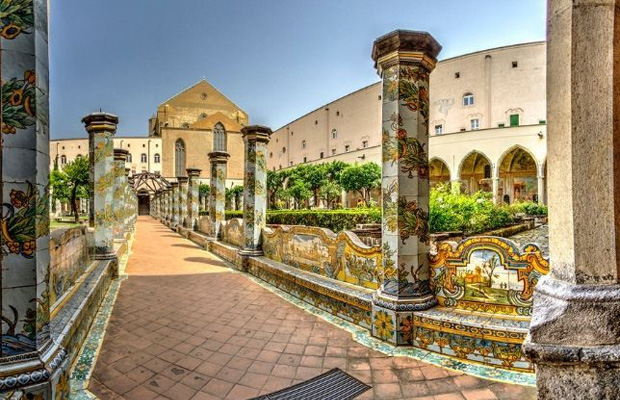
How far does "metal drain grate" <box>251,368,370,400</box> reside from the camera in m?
2.98

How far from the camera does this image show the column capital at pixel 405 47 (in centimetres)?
403

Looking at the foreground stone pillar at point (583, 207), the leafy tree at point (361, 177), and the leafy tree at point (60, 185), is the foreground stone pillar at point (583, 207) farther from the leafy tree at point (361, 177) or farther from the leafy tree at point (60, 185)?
the leafy tree at point (60, 185)

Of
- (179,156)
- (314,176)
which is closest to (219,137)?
(179,156)

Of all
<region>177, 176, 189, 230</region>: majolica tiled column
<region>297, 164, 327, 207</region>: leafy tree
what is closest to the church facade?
<region>297, 164, 327, 207</region>: leafy tree

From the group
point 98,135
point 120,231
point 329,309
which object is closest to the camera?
point 329,309

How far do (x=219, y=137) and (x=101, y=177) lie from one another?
4563cm

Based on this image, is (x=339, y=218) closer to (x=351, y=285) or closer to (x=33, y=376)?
(x=351, y=285)

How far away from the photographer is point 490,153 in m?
27.7

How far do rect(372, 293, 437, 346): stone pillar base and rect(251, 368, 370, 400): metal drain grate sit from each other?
2.84 feet

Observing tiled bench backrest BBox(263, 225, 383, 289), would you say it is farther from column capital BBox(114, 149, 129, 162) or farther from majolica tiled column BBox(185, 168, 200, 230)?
majolica tiled column BBox(185, 168, 200, 230)

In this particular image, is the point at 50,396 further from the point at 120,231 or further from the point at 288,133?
the point at 288,133

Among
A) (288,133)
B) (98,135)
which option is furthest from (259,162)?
(288,133)

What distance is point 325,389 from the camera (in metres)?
3.08

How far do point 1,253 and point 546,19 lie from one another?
3833mm
